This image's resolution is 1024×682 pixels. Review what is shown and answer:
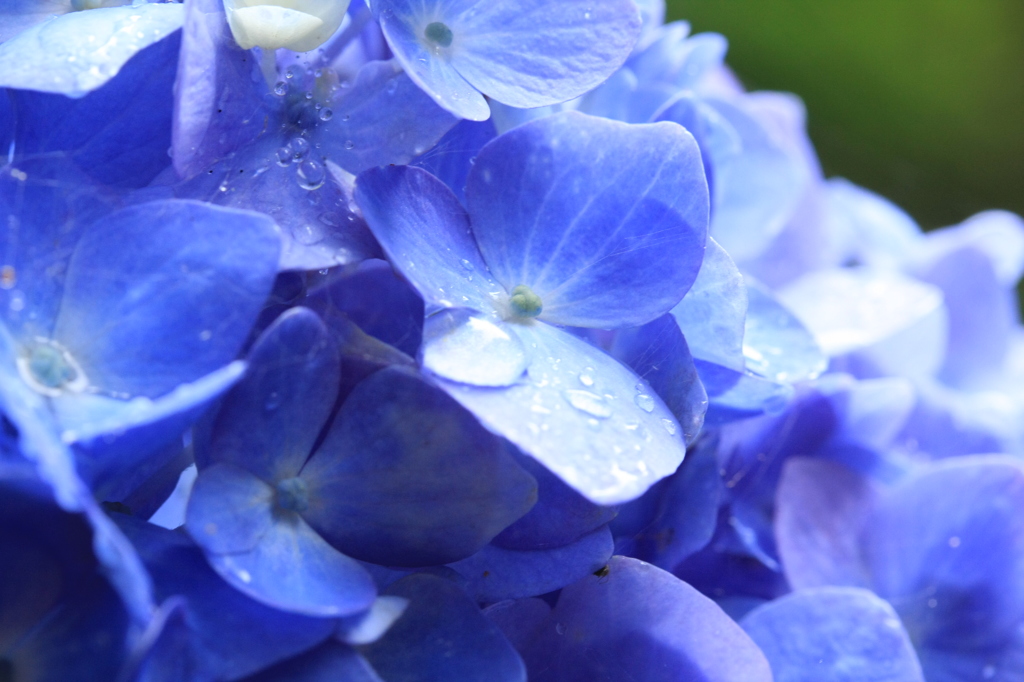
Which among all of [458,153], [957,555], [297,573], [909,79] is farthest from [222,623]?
[909,79]

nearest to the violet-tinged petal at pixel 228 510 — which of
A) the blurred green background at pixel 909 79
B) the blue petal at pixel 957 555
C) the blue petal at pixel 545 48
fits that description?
the blue petal at pixel 545 48

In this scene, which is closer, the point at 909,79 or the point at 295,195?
the point at 295,195

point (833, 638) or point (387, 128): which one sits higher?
point (387, 128)

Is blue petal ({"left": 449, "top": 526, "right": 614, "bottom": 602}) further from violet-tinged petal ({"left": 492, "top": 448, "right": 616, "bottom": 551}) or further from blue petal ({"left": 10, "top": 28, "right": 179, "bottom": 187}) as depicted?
blue petal ({"left": 10, "top": 28, "right": 179, "bottom": 187})

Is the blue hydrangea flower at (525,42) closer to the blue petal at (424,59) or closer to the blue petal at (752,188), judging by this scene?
the blue petal at (424,59)

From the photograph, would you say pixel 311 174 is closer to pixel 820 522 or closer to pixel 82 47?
pixel 82 47

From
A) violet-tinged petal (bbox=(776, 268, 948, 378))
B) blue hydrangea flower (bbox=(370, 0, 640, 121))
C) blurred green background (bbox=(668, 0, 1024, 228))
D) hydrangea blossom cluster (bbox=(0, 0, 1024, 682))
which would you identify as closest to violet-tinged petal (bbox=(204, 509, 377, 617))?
hydrangea blossom cluster (bbox=(0, 0, 1024, 682))

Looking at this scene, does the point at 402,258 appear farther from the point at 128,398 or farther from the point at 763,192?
the point at 763,192
